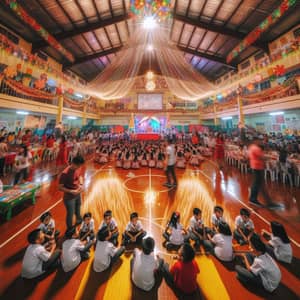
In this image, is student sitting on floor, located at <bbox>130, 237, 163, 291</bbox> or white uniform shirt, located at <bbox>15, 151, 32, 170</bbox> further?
white uniform shirt, located at <bbox>15, 151, 32, 170</bbox>

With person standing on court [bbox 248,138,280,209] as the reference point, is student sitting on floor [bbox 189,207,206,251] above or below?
below

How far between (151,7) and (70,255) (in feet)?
14.3

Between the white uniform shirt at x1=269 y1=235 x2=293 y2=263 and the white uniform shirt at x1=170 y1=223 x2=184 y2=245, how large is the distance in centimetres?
108

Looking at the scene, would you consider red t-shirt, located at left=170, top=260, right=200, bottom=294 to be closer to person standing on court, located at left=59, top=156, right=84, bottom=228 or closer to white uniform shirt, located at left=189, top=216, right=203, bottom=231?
white uniform shirt, located at left=189, top=216, right=203, bottom=231

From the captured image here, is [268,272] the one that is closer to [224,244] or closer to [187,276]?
[224,244]

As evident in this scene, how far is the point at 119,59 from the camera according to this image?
4.36m

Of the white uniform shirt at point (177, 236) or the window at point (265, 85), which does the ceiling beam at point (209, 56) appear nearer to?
the window at point (265, 85)

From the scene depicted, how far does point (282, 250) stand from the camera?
1598 millimetres

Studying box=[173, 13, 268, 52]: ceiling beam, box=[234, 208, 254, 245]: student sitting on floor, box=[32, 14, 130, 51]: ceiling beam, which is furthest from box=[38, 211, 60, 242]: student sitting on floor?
box=[173, 13, 268, 52]: ceiling beam

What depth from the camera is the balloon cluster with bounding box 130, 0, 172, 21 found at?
9.03 ft

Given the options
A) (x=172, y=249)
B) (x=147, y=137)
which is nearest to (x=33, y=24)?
(x=147, y=137)

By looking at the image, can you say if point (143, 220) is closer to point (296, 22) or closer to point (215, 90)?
point (215, 90)

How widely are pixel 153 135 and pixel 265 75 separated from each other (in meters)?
9.05

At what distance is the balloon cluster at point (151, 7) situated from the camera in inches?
108
